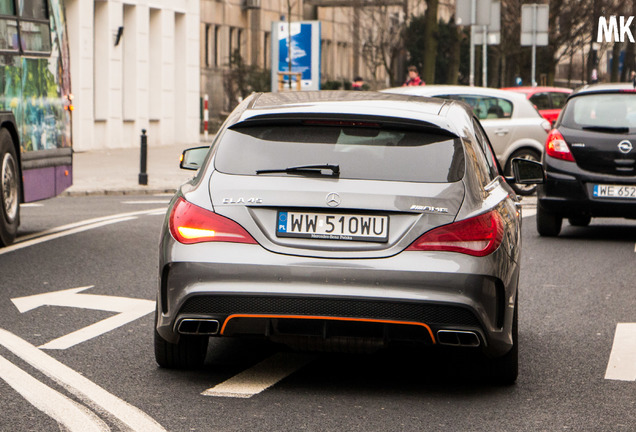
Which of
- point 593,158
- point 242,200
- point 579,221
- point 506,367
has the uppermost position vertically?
point 242,200

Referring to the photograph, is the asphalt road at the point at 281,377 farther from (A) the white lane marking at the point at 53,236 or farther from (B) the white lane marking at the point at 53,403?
(A) the white lane marking at the point at 53,236

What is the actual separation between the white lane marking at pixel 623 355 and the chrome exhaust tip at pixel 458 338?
1.14m

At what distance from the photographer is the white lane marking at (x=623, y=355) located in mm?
6945

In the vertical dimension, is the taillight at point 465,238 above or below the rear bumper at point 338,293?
above

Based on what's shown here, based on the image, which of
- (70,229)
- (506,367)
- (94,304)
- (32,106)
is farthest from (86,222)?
(506,367)

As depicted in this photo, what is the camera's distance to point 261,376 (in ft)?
21.9

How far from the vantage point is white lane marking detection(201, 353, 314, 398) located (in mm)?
6275

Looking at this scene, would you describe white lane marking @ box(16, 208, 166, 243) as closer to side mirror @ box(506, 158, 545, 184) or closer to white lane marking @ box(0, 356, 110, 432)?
side mirror @ box(506, 158, 545, 184)

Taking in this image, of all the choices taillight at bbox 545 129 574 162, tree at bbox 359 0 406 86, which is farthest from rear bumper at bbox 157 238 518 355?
tree at bbox 359 0 406 86

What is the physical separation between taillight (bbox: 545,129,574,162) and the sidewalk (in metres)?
7.58

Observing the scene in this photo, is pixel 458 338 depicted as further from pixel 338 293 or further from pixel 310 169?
pixel 310 169

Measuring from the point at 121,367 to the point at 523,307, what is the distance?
3493 millimetres


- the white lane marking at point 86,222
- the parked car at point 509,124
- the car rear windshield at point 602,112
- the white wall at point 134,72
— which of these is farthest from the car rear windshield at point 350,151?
the white wall at point 134,72

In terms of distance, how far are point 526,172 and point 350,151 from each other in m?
2.98
